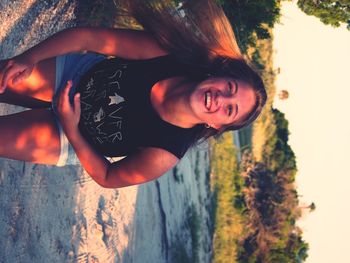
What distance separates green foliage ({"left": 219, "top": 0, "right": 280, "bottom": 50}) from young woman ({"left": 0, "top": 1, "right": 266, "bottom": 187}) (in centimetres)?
321

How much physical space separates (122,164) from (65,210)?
8.76 ft

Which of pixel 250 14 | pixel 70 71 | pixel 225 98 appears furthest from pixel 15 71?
pixel 250 14

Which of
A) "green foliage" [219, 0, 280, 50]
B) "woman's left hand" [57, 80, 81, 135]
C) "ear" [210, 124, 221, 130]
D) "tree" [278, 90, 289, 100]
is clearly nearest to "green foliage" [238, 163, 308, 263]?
"tree" [278, 90, 289, 100]

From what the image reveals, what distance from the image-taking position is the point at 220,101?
2.93 m

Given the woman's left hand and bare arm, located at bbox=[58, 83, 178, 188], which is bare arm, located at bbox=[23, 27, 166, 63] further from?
bare arm, located at bbox=[58, 83, 178, 188]

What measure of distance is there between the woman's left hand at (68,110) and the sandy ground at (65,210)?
1.38 meters

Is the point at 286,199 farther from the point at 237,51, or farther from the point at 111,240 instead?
the point at 237,51

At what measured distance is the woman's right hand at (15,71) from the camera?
9.19ft

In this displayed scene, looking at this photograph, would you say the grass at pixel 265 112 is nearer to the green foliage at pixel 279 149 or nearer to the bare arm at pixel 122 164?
the green foliage at pixel 279 149

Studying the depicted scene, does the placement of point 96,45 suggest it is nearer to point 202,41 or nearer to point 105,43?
point 105,43

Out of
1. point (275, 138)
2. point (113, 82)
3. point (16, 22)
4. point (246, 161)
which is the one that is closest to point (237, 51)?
point (113, 82)

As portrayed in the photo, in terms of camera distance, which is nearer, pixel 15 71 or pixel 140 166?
pixel 15 71

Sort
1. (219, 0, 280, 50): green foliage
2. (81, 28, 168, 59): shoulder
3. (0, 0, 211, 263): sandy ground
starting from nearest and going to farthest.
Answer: (81, 28, 168, 59): shoulder, (0, 0, 211, 263): sandy ground, (219, 0, 280, 50): green foliage

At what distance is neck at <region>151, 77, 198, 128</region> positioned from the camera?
298cm
